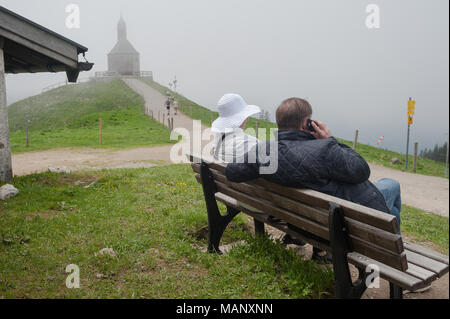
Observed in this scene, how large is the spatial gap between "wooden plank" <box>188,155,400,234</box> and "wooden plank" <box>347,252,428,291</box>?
36cm

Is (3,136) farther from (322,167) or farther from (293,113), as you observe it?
(322,167)

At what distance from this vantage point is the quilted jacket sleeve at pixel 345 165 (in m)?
2.47

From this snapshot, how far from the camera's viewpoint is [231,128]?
11.6 feet

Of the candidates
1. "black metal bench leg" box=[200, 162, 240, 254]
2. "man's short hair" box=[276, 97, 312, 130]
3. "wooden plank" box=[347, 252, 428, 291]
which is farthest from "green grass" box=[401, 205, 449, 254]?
"man's short hair" box=[276, 97, 312, 130]

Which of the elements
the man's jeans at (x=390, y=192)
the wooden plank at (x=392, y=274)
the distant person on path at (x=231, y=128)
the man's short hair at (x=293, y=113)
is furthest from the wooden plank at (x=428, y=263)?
the distant person on path at (x=231, y=128)

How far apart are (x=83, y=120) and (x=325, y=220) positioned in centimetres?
2657

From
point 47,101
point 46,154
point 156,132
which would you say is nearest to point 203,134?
point 156,132

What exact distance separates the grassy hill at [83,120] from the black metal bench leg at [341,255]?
47.2 ft

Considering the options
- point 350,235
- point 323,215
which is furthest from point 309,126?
point 350,235

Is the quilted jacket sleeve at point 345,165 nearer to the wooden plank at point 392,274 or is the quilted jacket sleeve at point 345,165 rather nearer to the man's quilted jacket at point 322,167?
the man's quilted jacket at point 322,167

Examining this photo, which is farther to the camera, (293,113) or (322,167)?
(293,113)

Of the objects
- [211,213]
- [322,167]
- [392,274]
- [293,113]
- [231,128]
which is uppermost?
[293,113]

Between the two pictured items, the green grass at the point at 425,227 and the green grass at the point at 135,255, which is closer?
the green grass at the point at 135,255
